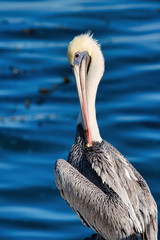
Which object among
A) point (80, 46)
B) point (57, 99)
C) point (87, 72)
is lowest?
point (87, 72)

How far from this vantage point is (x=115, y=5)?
1827 centimetres

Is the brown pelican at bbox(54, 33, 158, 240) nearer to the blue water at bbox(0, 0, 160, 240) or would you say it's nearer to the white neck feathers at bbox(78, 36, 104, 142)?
the white neck feathers at bbox(78, 36, 104, 142)

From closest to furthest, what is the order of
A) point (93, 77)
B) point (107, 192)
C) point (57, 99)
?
point (107, 192), point (93, 77), point (57, 99)

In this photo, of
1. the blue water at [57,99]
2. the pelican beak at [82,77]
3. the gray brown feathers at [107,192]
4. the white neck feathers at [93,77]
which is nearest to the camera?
the gray brown feathers at [107,192]

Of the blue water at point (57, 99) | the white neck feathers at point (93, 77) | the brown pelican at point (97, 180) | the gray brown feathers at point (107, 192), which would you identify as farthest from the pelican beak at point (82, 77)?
the blue water at point (57, 99)

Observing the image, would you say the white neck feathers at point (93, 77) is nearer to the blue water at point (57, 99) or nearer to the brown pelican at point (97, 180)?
the brown pelican at point (97, 180)

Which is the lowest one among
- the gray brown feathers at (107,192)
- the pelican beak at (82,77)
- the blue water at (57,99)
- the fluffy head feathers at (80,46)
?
the gray brown feathers at (107,192)

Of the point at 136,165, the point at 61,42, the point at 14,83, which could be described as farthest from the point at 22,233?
the point at 61,42

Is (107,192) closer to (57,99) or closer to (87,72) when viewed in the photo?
(87,72)

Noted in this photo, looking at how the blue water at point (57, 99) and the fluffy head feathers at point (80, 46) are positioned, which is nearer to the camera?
the fluffy head feathers at point (80, 46)

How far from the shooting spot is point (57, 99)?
13.7m

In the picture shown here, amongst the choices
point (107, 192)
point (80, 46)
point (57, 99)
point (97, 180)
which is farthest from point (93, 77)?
point (57, 99)

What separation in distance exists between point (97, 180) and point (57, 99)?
21.8 feet

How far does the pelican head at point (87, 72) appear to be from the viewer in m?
7.28
